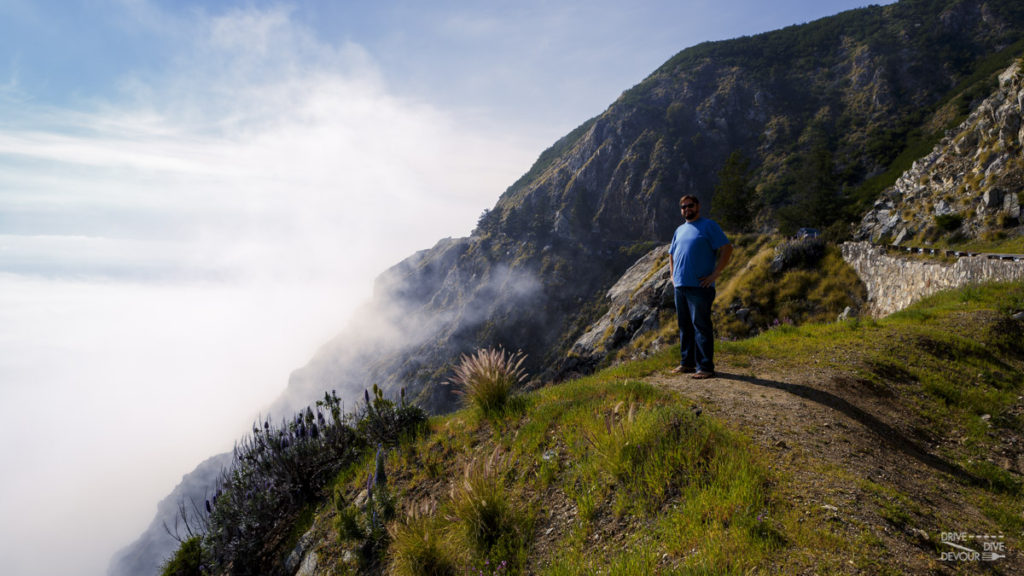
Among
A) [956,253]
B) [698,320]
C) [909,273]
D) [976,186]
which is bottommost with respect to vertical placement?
[909,273]

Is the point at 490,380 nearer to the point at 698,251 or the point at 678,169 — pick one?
the point at 698,251

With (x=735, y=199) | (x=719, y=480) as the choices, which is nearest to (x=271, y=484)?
(x=719, y=480)

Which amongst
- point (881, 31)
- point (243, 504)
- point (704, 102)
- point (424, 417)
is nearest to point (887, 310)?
point (424, 417)

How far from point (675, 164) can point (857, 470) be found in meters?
108

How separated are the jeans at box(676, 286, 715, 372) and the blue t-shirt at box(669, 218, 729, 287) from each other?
196 mm

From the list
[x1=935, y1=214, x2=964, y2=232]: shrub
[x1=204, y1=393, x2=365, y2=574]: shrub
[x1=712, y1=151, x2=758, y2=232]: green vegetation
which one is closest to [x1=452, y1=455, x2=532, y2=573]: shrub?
[x1=204, y1=393, x2=365, y2=574]: shrub

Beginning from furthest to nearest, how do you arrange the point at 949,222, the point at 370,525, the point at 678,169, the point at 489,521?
1. the point at 678,169
2. the point at 949,222
3. the point at 370,525
4. the point at 489,521

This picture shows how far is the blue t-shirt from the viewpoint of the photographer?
20.2 ft

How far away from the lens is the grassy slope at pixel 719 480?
2514 mm

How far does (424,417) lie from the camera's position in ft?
22.4

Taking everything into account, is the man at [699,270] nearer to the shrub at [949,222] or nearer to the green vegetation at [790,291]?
the green vegetation at [790,291]

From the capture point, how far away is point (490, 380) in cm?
573

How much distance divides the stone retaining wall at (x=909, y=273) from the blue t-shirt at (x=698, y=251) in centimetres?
885

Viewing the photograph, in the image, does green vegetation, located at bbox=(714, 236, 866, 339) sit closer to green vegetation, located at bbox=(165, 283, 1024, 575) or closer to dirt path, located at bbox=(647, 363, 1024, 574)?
green vegetation, located at bbox=(165, 283, 1024, 575)
